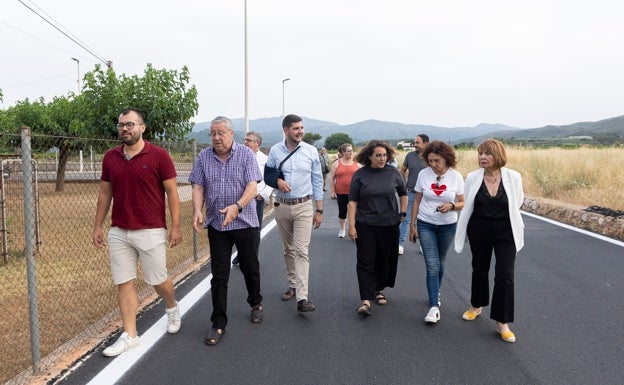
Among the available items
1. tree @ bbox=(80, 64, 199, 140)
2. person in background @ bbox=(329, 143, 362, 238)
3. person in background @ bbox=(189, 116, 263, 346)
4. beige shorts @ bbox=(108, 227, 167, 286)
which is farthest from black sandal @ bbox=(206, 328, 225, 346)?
tree @ bbox=(80, 64, 199, 140)

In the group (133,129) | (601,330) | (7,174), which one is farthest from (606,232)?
(7,174)

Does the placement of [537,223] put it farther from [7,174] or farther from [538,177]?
[7,174]

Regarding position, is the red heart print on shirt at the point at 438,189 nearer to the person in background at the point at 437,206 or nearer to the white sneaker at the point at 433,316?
the person in background at the point at 437,206

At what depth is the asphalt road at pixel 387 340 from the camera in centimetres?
364

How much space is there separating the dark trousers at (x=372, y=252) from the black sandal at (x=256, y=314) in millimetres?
994

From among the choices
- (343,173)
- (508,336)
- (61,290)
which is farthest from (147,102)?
(508,336)

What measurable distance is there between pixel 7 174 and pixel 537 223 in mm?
10168

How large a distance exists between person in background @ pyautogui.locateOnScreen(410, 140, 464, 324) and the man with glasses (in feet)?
7.84

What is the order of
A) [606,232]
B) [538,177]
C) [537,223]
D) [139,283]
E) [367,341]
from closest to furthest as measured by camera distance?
[367,341], [139,283], [606,232], [537,223], [538,177]

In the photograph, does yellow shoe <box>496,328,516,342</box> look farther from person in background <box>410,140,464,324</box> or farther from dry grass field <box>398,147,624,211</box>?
dry grass field <box>398,147,624,211</box>

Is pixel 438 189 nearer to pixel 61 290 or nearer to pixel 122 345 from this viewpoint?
pixel 122 345

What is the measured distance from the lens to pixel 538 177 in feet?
57.1

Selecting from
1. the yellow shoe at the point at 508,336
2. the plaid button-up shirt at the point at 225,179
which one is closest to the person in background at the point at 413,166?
the yellow shoe at the point at 508,336

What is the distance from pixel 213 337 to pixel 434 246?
2288mm
